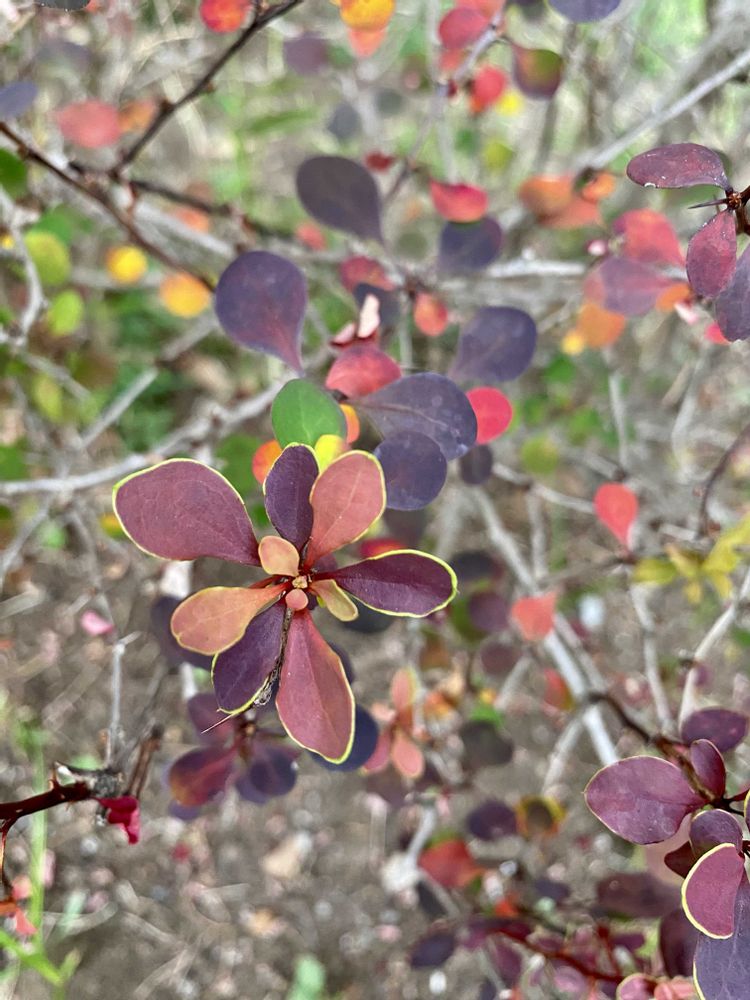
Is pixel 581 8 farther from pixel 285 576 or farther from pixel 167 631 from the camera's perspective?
pixel 167 631

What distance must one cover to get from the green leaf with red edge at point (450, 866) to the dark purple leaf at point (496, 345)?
0.56 metres

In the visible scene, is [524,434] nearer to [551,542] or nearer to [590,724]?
[551,542]

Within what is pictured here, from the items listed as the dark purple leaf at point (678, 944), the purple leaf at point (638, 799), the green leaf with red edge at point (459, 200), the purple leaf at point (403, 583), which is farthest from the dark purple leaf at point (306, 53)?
the dark purple leaf at point (678, 944)

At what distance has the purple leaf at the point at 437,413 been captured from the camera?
0.52 m

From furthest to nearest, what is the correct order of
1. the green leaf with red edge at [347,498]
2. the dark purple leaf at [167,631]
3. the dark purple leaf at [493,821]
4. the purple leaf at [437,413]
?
the dark purple leaf at [493,821], the dark purple leaf at [167,631], the purple leaf at [437,413], the green leaf with red edge at [347,498]

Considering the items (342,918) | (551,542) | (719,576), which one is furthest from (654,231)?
(342,918)

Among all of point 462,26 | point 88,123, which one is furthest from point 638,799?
point 88,123

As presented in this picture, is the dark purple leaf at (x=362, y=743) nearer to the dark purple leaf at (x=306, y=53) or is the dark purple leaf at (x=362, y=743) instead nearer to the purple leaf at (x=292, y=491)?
the purple leaf at (x=292, y=491)

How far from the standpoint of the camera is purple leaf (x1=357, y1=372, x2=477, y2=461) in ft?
1.72

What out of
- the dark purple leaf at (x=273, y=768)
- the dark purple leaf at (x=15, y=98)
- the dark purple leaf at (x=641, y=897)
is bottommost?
the dark purple leaf at (x=641, y=897)

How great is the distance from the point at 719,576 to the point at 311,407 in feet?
1.59

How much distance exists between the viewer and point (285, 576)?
0.46 metres

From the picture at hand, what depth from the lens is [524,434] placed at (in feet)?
4.21

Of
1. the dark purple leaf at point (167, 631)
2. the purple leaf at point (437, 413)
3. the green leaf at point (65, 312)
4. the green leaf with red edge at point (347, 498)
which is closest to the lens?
the green leaf with red edge at point (347, 498)
